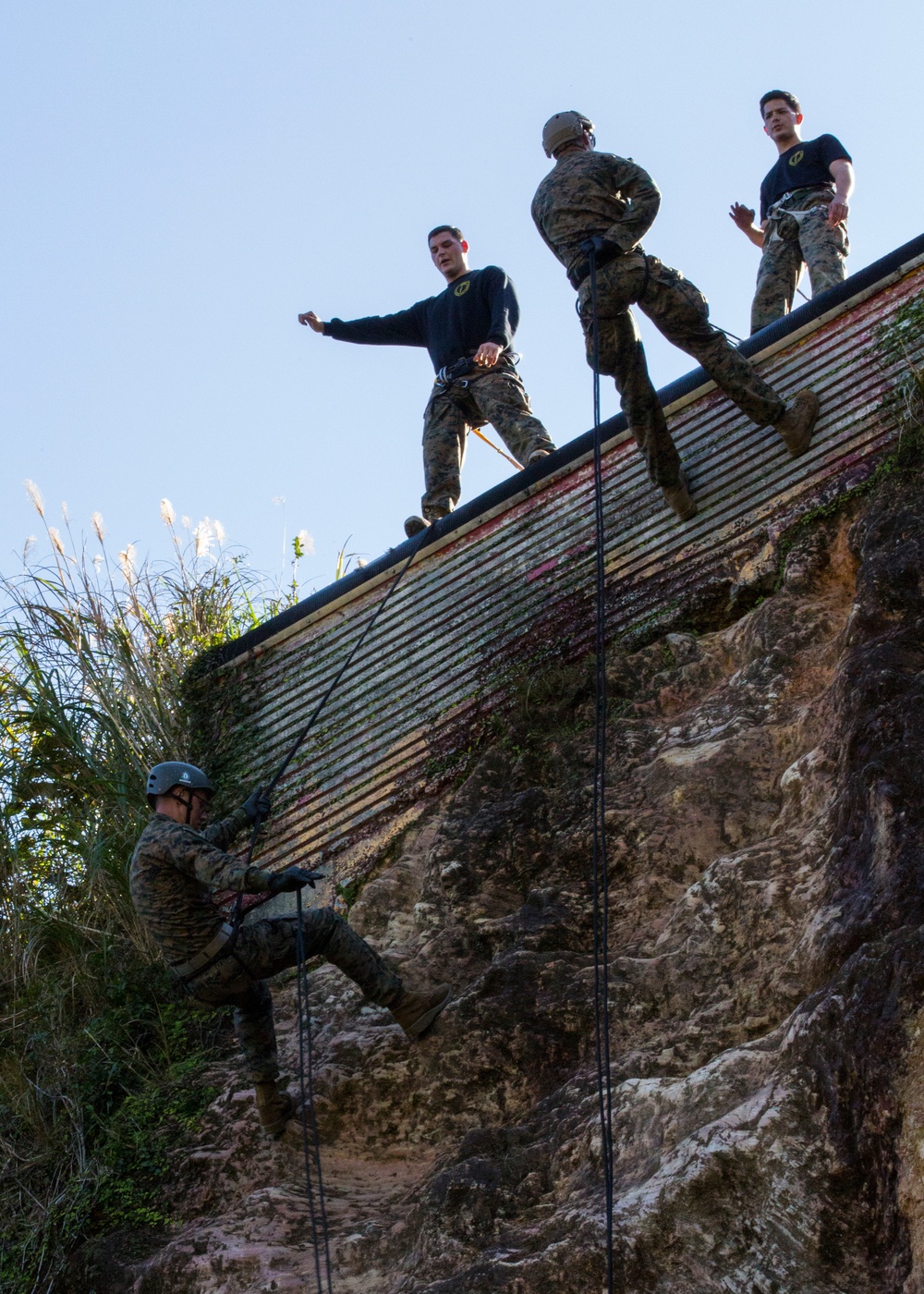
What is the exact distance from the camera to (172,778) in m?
7.51

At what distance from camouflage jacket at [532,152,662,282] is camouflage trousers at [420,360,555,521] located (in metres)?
1.93

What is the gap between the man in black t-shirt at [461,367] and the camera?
10.6m

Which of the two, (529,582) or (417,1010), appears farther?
(529,582)

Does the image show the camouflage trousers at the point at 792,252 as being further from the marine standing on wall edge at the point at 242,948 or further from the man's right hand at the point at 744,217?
the marine standing on wall edge at the point at 242,948

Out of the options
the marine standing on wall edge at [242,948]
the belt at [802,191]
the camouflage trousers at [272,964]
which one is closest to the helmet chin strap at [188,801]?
the marine standing on wall edge at [242,948]

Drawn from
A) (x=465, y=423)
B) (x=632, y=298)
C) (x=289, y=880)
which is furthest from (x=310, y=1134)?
(x=465, y=423)

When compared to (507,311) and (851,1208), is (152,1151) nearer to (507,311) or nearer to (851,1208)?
(851,1208)

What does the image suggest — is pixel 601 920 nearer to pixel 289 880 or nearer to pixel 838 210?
pixel 289 880

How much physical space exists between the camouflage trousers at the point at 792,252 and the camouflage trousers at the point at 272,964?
5.65 m

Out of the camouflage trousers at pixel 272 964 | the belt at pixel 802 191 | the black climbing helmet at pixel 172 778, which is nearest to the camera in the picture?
the camouflage trousers at pixel 272 964

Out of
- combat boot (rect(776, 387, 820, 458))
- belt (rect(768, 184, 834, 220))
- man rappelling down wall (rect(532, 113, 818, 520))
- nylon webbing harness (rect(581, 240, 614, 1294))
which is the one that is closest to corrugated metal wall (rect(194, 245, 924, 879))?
combat boot (rect(776, 387, 820, 458))

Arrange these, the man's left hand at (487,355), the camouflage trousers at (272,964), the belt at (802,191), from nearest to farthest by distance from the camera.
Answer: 1. the camouflage trousers at (272,964)
2. the man's left hand at (487,355)
3. the belt at (802,191)

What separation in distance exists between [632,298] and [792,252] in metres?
3.07

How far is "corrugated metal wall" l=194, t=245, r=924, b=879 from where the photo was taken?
868 cm
